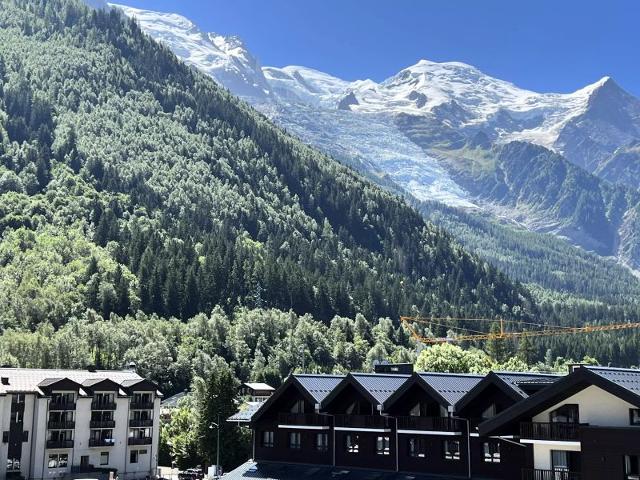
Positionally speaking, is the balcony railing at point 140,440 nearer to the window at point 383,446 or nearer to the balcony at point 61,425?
the balcony at point 61,425

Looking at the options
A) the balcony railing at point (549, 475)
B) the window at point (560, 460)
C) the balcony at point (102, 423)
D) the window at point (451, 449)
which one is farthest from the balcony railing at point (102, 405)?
the window at point (560, 460)

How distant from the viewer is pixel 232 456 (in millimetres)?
105375

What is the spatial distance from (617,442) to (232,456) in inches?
2704

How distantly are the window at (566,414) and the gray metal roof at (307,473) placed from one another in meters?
16.6

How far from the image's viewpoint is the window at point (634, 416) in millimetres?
44513

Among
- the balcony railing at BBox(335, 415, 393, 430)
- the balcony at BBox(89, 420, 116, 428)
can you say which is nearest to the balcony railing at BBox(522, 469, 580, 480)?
the balcony railing at BBox(335, 415, 393, 430)

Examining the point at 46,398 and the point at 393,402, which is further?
the point at 46,398

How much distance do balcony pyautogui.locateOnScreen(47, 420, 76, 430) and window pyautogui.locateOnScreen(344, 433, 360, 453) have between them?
57.7 metres

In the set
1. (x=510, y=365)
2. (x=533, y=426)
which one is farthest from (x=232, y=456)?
(x=510, y=365)

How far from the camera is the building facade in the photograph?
44656 millimetres

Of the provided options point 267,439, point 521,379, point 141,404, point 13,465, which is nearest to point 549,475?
point 521,379

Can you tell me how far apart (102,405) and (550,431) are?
86031 millimetres

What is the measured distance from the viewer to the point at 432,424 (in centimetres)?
6378

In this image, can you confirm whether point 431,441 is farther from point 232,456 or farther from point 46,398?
point 46,398
